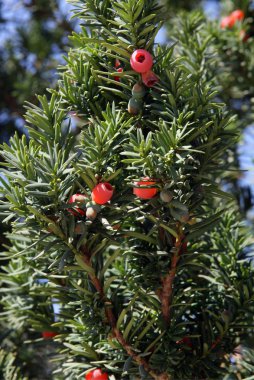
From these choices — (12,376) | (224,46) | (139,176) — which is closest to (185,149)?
(139,176)

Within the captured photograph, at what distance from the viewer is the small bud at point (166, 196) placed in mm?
842

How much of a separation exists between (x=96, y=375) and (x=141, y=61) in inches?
19.9

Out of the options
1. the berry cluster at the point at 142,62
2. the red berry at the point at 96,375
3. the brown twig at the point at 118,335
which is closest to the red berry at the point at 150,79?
the berry cluster at the point at 142,62

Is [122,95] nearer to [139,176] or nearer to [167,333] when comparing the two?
[139,176]

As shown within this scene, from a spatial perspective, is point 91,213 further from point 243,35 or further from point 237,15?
point 237,15

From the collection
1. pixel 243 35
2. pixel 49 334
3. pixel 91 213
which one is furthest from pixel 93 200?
pixel 243 35

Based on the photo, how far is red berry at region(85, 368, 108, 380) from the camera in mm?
951

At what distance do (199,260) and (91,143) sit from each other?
1.29 ft

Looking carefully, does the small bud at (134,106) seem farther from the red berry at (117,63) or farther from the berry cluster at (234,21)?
the berry cluster at (234,21)

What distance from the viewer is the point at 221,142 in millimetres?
956

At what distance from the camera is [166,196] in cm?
84

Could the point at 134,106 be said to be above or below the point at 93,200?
above

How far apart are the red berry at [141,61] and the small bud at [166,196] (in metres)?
0.21

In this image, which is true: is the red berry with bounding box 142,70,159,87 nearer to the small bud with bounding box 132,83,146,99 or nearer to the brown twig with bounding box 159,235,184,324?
the small bud with bounding box 132,83,146,99
